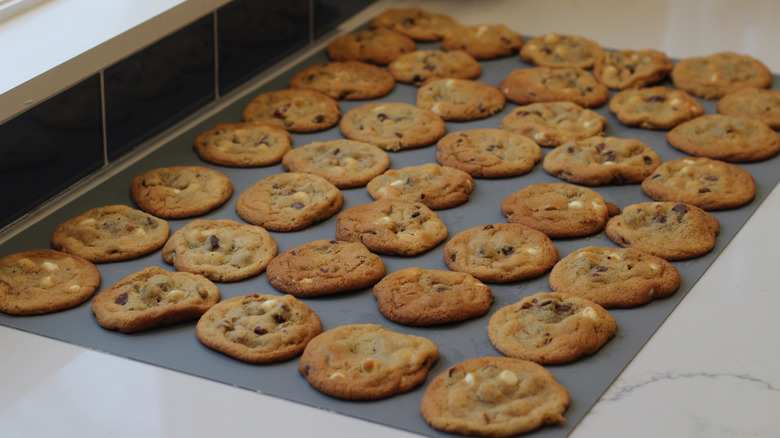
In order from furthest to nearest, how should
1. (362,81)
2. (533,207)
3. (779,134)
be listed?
(362,81) → (779,134) → (533,207)

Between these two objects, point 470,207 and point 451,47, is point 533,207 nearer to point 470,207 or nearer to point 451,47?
point 470,207

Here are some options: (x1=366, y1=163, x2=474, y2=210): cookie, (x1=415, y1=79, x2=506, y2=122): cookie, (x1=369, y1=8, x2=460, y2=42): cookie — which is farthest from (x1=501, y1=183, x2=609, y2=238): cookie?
(x1=369, y1=8, x2=460, y2=42): cookie

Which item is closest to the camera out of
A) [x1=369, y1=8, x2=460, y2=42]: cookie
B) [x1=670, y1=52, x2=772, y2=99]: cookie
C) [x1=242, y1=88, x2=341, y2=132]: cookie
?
[x1=242, y1=88, x2=341, y2=132]: cookie

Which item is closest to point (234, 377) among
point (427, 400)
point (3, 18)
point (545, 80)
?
point (427, 400)

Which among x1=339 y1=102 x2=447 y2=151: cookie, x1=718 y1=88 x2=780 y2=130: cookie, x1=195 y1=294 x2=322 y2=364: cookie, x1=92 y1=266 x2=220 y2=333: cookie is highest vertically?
x1=718 y1=88 x2=780 y2=130: cookie

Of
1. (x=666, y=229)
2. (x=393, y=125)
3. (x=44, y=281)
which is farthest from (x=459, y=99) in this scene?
(x=44, y=281)

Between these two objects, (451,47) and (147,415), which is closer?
(147,415)

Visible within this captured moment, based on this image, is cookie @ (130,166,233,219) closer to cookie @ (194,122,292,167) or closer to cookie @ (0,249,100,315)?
cookie @ (194,122,292,167)
